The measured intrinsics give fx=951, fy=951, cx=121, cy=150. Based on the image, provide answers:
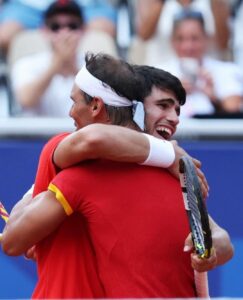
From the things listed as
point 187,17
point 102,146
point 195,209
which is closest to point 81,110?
point 102,146

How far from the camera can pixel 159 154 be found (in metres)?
2.95

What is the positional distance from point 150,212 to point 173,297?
27 centimetres

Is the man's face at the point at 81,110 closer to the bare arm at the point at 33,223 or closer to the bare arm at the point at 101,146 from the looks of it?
the bare arm at the point at 101,146

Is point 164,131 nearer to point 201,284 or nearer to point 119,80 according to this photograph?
point 119,80

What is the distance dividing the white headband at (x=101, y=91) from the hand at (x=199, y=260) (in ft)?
1.57

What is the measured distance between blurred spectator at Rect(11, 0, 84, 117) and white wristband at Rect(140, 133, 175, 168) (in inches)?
91.8

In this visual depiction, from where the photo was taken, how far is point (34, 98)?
5.34 m

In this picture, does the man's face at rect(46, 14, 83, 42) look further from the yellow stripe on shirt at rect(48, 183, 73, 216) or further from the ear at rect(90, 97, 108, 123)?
the yellow stripe on shirt at rect(48, 183, 73, 216)

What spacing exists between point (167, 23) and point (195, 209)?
116 inches

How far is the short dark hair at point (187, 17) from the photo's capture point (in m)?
5.55

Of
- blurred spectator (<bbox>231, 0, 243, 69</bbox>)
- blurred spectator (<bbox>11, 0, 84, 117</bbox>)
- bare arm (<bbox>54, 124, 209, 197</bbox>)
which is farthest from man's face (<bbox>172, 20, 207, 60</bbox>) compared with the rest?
bare arm (<bbox>54, 124, 209, 197</bbox>)

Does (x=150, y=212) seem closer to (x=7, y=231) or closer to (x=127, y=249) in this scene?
(x=127, y=249)

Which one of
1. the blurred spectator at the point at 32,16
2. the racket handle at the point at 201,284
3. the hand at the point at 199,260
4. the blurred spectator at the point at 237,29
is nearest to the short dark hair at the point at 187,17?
the blurred spectator at the point at 237,29

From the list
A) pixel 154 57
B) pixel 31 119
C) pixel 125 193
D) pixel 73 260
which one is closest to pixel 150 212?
pixel 125 193
